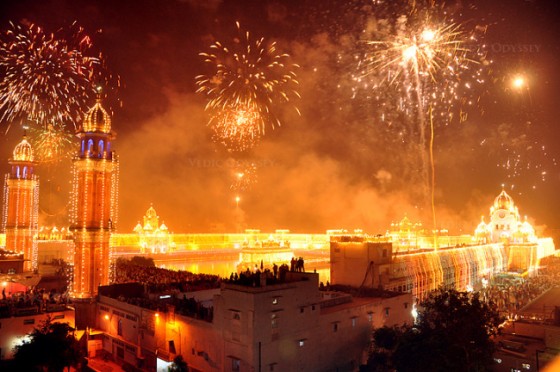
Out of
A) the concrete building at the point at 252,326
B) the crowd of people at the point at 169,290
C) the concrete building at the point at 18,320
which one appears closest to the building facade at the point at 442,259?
the concrete building at the point at 252,326

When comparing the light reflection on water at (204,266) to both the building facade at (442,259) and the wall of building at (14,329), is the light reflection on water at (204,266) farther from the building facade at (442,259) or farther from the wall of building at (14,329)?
the wall of building at (14,329)

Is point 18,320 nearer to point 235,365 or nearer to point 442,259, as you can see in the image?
point 235,365

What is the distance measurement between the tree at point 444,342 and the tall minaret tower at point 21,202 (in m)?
33.3

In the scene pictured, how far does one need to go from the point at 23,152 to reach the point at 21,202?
177 inches

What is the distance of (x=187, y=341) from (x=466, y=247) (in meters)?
36.2

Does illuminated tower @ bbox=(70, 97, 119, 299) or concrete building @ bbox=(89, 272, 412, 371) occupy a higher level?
illuminated tower @ bbox=(70, 97, 119, 299)

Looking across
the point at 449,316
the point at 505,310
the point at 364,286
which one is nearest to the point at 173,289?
the point at 364,286

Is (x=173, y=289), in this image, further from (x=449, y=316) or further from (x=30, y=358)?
(x=449, y=316)

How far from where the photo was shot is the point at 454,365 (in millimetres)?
16719

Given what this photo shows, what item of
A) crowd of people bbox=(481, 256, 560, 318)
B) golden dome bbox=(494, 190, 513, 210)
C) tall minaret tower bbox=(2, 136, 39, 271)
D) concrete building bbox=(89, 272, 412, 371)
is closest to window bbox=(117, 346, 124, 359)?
concrete building bbox=(89, 272, 412, 371)

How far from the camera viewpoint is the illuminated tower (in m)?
29.3

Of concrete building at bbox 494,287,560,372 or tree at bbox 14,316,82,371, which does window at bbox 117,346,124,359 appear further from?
concrete building at bbox 494,287,560,372

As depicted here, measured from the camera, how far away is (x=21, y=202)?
3981cm

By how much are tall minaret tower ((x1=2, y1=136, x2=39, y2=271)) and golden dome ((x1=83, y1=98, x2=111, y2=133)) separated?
14.1 metres
